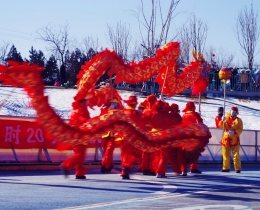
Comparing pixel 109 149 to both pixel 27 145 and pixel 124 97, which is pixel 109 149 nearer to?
pixel 27 145

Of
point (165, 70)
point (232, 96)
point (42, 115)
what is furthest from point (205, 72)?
point (232, 96)

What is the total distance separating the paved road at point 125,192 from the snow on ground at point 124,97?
14229mm

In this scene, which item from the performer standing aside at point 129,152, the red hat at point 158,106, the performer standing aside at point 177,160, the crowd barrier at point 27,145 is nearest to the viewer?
the performer standing aside at point 129,152

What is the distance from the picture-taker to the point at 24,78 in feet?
36.2

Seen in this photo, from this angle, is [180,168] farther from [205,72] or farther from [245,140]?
[245,140]

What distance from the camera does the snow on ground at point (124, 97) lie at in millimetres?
30156

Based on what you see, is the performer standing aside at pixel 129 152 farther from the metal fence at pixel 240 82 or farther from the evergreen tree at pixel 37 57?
the evergreen tree at pixel 37 57

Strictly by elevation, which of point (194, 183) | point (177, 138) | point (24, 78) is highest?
point (24, 78)

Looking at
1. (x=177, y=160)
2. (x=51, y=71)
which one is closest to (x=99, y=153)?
(x=177, y=160)

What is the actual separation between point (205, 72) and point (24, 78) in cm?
784

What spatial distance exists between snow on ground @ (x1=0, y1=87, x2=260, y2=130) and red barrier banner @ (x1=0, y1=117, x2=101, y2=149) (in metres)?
11.1

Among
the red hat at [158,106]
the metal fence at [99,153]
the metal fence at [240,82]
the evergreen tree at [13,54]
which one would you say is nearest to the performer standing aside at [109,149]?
the red hat at [158,106]

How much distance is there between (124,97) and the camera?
1344 inches

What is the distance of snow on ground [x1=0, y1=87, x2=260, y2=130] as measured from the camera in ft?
98.9
